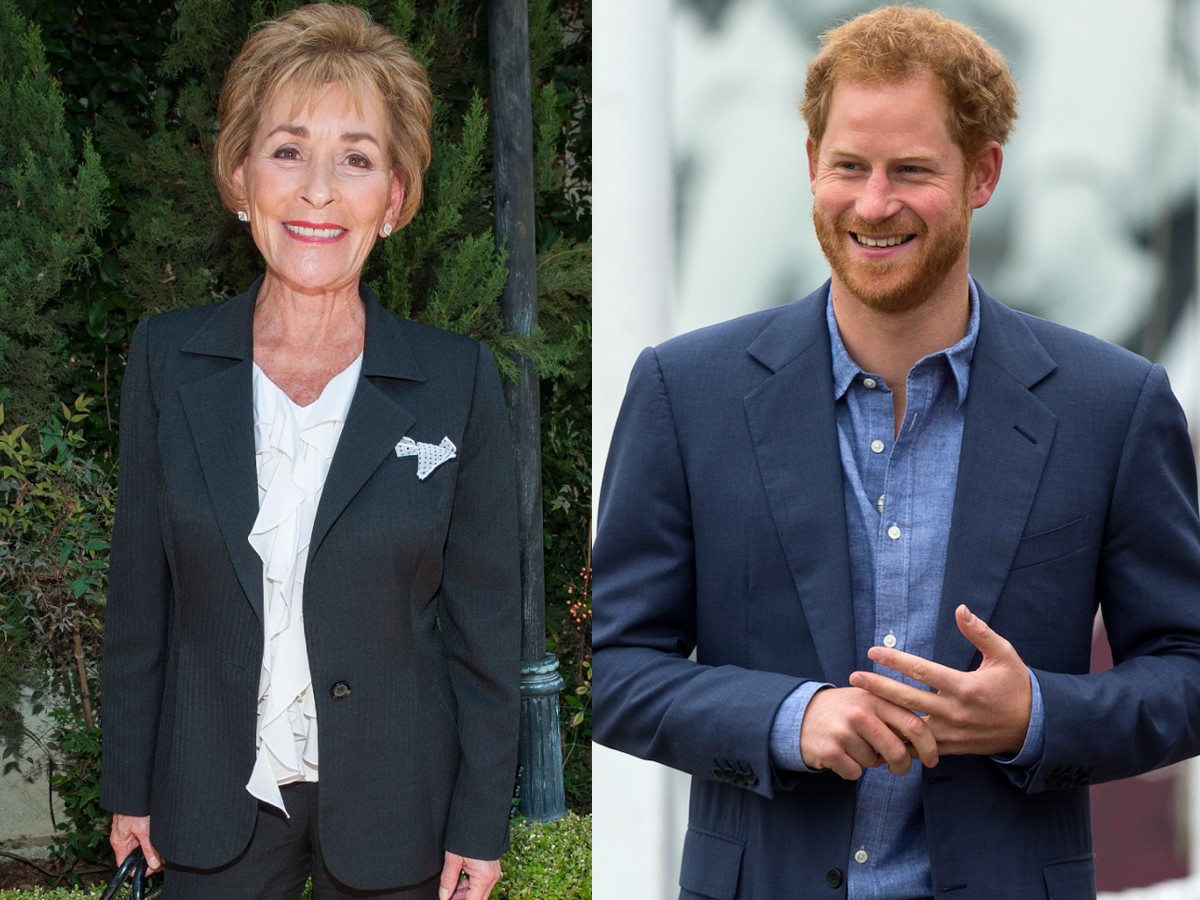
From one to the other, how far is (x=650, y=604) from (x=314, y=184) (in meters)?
1.00

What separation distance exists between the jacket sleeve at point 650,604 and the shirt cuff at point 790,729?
7 centimetres

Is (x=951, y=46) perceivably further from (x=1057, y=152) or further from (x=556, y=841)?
(x=556, y=841)

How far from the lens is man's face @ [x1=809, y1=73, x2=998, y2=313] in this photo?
6.37 ft

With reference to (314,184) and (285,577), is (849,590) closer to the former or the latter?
(285,577)

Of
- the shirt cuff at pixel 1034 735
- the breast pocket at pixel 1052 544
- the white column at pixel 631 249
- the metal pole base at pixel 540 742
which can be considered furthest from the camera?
the metal pole base at pixel 540 742

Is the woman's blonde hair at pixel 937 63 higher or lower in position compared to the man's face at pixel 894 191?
higher

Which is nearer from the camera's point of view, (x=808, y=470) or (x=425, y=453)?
(x=808, y=470)

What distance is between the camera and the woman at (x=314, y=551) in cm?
226

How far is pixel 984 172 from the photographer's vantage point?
6.74 feet

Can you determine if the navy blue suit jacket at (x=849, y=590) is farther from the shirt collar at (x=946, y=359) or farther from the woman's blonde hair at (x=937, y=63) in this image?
the woman's blonde hair at (x=937, y=63)

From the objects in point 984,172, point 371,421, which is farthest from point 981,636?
point 371,421

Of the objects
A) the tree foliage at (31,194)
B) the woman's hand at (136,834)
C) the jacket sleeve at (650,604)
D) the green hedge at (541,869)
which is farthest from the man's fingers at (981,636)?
the tree foliage at (31,194)

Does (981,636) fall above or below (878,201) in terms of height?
below

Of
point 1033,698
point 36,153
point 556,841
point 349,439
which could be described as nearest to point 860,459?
point 1033,698
